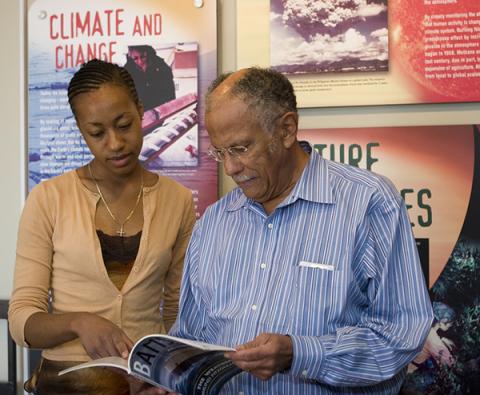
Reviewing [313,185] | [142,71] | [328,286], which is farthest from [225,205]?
[142,71]

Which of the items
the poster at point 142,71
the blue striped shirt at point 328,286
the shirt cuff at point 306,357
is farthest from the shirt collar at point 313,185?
the poster at point 142,71

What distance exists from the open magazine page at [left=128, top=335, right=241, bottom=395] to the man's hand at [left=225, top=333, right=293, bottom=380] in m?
0.04

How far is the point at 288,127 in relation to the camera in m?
1.30

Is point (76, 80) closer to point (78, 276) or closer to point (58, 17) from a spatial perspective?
point (78, 276)

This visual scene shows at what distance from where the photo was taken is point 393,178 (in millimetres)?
2098

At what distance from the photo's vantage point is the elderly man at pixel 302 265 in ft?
3.85

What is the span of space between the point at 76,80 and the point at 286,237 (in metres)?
0.69

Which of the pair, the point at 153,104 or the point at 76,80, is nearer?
the point at 76,80

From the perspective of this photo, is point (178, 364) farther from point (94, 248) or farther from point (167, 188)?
point (167, 188)

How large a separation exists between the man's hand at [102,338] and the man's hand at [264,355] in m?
0.33

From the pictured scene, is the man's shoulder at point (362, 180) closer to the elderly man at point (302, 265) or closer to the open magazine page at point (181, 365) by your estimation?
the elderly man at point (302, 265)

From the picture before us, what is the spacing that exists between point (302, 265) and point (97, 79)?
0.70 meters

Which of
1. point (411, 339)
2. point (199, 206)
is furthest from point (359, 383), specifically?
point (199, 206)

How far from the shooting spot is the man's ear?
1.28 m
